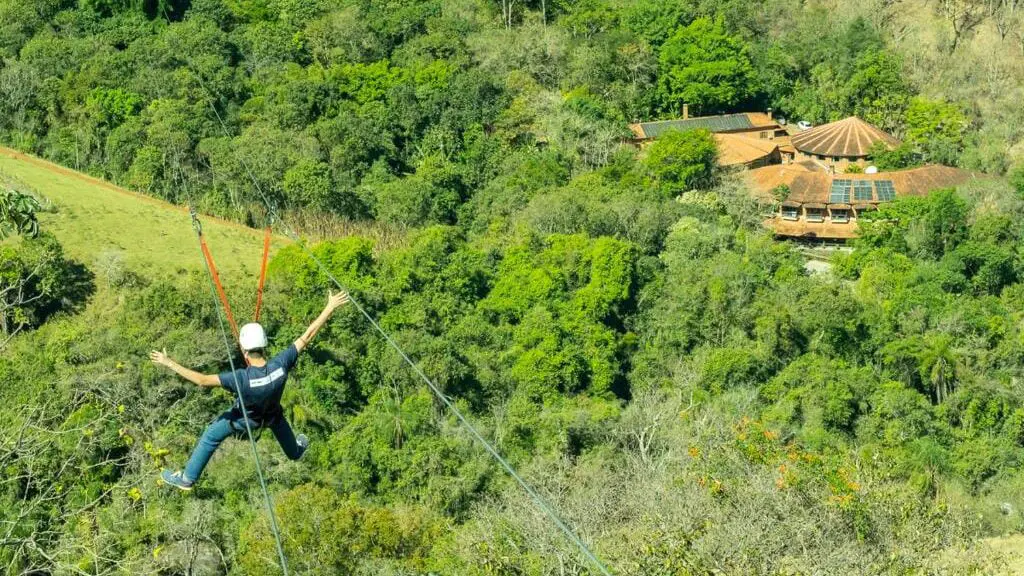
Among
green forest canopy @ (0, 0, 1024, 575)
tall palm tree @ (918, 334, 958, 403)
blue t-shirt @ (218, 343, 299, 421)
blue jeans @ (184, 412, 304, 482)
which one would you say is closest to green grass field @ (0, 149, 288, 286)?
green forest canopy @ (0, 0, 1024, 575)

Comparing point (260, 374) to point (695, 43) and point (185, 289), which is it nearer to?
point (185, 289)

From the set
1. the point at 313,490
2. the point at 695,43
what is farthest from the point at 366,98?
the point at 313,490

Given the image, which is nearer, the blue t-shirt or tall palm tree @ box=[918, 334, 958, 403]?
the blue t-shirt

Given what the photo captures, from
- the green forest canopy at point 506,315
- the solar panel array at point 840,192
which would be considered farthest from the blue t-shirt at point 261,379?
the solar panel array at point 840,192

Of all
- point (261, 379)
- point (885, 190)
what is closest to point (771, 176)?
point (885, 190)

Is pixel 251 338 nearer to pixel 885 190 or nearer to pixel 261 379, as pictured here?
pixel 261 379

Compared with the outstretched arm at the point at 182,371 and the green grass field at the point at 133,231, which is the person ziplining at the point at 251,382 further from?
the green grass field at the point at 133,231

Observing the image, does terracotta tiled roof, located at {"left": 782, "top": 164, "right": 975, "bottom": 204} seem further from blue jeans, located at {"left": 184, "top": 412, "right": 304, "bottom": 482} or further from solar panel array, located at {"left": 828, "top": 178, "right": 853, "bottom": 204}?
blue jeans, located at {"left": 184, "top": 412, "right": 304, "bottom": 482}

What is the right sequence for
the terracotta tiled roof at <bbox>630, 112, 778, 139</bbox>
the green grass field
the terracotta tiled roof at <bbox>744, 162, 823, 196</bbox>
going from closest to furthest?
the green grass field → the terracotta tiled roof at <bbox>744, 162, 823, 196</bbox> → the terracotta tiled roof at <bbox>630, 112, 778, 139</bbox>
